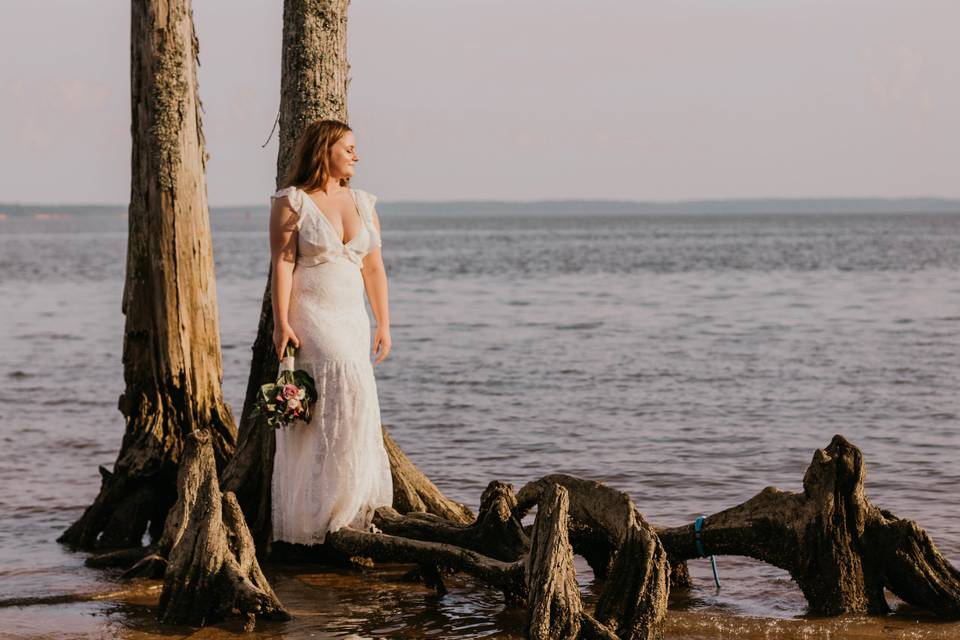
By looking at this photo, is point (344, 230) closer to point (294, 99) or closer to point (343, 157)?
point (343, 157)

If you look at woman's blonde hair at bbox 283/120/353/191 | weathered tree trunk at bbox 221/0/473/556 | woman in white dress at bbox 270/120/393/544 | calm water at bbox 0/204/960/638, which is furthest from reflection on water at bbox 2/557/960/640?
woman's blonde hair at bbox 283/120/353/191

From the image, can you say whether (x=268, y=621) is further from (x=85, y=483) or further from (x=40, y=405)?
(x=40, y=405)

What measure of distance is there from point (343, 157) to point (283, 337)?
1.05 metres

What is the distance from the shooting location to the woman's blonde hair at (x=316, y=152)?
7.25 m

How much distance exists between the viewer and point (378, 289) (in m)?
7.71

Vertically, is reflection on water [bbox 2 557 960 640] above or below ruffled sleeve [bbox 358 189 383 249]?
below

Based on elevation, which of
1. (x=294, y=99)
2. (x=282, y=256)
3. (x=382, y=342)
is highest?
(x=294, y=99)

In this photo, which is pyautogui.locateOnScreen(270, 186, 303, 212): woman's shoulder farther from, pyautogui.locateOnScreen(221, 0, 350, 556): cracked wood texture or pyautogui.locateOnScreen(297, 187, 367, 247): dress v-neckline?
pyautogui.locateOnScreen(221, 0, 350, 556): cracked wood texture

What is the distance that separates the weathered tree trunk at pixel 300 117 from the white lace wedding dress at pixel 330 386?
1.52 ft

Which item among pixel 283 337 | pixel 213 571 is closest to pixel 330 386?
pixel 283 337

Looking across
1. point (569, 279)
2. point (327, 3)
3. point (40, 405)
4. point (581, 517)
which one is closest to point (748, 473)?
point (581, 517)

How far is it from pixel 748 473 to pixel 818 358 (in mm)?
9995

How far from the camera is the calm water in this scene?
7113mm

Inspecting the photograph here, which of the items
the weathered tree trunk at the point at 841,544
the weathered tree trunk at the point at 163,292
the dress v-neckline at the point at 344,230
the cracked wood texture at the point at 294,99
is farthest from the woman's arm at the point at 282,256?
the weathered tree trunk at the point at 841,544
